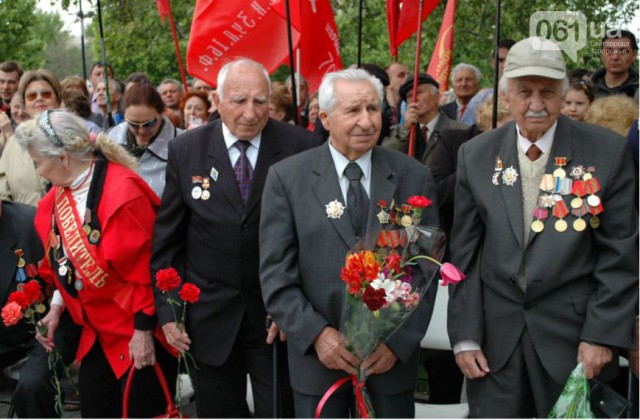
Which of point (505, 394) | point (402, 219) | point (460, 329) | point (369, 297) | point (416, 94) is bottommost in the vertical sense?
point (505, 394)

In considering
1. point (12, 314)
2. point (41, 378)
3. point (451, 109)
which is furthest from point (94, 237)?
point (451, 109)

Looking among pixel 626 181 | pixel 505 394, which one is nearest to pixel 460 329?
pixel 505 394

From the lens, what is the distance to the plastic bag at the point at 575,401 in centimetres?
324

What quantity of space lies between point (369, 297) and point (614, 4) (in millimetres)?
11481

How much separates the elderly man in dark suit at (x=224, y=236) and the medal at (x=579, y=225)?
5.21 ft

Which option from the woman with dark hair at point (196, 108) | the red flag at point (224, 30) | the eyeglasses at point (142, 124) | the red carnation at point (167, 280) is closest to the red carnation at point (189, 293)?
the red carnation at point (167, 280)

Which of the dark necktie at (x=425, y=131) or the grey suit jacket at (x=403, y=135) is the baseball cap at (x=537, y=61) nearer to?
the grey suit jacket at (x=403, y=135)

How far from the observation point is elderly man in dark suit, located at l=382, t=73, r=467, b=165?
6656mm

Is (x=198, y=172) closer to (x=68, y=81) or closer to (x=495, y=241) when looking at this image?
(x=495, y=241)

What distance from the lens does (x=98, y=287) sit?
4559mm

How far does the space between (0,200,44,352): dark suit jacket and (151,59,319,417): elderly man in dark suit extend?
123 cm

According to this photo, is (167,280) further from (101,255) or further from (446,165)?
(446,165)

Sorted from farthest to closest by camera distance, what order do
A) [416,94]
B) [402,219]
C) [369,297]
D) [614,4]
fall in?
1. [614,4]
2. [416,94]
3. [402,219]
4. [369,297]

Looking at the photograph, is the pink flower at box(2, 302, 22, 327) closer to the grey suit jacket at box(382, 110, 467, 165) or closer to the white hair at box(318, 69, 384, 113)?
the white hair at box(318, 69, 384, 113)
